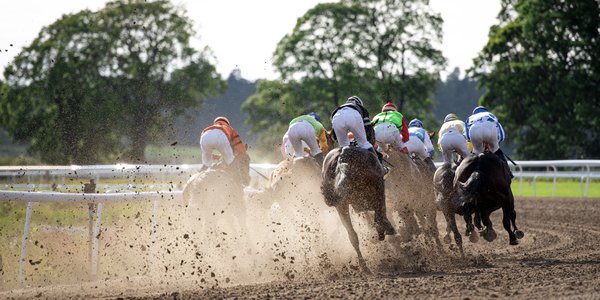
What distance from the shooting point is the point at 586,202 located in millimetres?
21297

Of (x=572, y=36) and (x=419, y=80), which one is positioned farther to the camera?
(x=419, y=80)

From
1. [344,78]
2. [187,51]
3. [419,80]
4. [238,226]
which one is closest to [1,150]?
[187,51]

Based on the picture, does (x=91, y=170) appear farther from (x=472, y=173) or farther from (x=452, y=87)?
(x=452, y=87)

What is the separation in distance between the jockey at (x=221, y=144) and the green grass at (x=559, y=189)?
49.5ft

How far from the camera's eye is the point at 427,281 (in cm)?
812

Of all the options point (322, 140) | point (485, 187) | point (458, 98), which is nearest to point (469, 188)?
point (485, 187)

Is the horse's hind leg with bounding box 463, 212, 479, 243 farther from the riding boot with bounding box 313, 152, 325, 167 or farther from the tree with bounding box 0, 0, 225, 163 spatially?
the tree with bounding box 0, 0, 225, 163

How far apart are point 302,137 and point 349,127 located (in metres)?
1.37

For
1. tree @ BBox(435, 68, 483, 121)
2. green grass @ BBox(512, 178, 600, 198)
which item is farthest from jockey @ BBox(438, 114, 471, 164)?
tree @ BBox(435, 68, 483, 121)

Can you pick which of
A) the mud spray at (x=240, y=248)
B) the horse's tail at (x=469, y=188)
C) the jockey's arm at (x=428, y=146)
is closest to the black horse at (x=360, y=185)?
the mud spray at (x=240, y=248)

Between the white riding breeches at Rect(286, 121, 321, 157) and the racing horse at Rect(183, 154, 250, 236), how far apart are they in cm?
78

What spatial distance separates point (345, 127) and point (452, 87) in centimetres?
8618

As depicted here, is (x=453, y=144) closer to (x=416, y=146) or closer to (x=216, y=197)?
(x=416, y=146)

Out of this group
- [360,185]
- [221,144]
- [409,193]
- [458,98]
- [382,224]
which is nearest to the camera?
[360,185]
